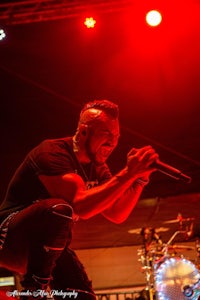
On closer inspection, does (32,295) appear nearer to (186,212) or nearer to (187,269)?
(187,269)

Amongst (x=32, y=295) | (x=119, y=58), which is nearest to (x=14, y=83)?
(x=119, y=58)

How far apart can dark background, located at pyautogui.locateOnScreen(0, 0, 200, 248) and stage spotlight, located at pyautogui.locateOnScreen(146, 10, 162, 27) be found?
0.18 metres

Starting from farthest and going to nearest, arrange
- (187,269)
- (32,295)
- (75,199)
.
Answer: (187,269) < (75,199) < (32,295)

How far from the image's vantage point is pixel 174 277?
626 cm

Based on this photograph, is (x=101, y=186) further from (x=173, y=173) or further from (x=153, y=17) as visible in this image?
(x=153, y=17)

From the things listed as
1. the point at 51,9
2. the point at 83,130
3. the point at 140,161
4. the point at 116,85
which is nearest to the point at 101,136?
the point at 83,130

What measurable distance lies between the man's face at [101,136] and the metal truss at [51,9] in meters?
2.46

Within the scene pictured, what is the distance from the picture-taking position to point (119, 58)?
18.1ft

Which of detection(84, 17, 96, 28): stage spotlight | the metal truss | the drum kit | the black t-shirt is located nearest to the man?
the black t-shirt

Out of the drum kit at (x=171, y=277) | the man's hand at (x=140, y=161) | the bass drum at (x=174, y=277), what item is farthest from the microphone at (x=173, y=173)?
A: the bass drum at (x=174, y=277)

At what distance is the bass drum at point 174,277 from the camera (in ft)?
20.4

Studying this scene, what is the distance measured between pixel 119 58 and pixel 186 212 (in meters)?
2.64

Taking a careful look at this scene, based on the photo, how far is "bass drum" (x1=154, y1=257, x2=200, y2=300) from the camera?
6.23 metres

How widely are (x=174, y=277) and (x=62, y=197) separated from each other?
442 centimetres
